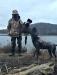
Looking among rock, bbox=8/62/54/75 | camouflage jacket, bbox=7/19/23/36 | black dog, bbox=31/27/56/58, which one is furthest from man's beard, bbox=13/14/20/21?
rock, bbox=8/62/54/75

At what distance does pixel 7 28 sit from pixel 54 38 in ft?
18.2

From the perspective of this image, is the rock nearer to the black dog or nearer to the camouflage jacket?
the black dog

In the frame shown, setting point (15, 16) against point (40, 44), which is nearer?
point (40, 44)

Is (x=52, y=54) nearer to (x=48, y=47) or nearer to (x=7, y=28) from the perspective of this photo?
(x=48, y=47)

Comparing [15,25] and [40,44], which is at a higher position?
[15,25]

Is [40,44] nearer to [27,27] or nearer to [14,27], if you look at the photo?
[27,27]

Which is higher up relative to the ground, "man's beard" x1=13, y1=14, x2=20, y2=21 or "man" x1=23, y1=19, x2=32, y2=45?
"man's beard" x1=13, y1=14, x2=20, y2=21

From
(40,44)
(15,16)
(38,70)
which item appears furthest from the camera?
(15,16)

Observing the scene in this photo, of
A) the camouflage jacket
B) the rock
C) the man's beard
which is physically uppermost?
the man's beard

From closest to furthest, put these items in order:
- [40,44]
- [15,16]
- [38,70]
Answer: [38,70] → [40,44] → [15,16]

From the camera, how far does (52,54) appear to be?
16688mm

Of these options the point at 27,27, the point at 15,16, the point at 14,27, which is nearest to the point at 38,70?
the point at 27,27

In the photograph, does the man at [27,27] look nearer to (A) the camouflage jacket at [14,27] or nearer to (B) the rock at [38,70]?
(A) the camouflage jacket at [14,27]

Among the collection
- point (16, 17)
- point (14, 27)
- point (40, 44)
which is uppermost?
point (16, 17)
